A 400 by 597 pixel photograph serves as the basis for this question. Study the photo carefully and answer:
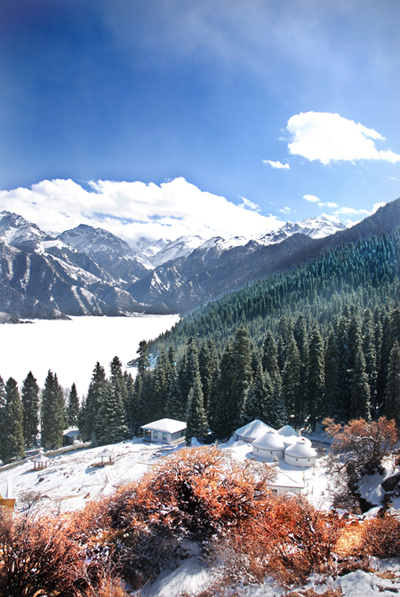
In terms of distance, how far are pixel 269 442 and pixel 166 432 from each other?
18.1 metres

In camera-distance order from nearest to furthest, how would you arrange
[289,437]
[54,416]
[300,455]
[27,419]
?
[300,455], [289,437], [54,416], [27,419]

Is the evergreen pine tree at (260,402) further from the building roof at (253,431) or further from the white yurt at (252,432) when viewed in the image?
the building roof at (253,431)

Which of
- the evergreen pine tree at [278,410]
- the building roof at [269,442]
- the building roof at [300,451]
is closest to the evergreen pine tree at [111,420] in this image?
the evergreen pine tree at [278,410]

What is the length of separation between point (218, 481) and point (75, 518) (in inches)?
278

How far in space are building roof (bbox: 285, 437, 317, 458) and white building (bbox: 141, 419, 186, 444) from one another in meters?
19.3

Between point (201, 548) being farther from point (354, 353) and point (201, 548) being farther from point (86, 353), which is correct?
point (86, 353)

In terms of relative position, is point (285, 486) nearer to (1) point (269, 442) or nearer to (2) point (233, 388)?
(1) point (269, 442)

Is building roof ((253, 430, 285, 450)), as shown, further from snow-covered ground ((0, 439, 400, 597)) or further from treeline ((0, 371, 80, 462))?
treeline ((0, 371, 80, 462))

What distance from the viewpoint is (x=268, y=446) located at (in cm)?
3594

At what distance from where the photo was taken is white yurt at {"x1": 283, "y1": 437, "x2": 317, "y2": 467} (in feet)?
112

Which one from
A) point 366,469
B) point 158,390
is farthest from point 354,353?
point 158,390

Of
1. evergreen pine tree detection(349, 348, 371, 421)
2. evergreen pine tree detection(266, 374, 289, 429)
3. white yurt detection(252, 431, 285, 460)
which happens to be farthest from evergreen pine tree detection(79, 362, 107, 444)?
evergreen pine tree detection(349, 348, 371, 421)

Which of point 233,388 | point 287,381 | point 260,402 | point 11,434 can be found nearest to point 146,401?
point 233,388

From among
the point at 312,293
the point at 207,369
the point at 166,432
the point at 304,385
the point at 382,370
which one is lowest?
the point at 166,432
